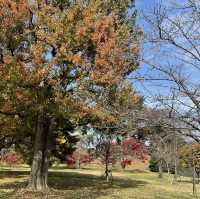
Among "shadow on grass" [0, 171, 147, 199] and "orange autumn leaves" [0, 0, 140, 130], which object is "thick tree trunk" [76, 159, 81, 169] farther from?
"orange autumn leaves" [0, 0, 140, 130]

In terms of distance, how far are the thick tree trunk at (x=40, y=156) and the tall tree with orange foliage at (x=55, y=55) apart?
25 centimetres

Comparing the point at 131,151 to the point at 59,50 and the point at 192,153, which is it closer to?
the point at 192,153

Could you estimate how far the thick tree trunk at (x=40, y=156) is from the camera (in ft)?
89.6

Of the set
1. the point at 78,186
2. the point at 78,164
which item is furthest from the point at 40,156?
the point at 78,164

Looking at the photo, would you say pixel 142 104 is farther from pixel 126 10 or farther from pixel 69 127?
pixel 69 127

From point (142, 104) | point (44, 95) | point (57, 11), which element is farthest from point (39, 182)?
point (142, 104)

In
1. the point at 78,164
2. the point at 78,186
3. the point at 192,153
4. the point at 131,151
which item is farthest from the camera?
the point at 78,164

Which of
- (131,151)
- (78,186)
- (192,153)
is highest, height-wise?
(131,151)

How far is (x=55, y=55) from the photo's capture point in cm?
2589

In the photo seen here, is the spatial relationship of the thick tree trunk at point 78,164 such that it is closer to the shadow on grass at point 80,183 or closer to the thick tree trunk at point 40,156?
the shadow on grass at point 80,183

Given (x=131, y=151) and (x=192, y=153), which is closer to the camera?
(x=192, y=153)

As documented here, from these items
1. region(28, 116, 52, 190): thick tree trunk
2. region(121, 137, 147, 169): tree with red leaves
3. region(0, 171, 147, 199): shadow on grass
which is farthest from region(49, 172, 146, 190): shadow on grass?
region(121, 137, 147, 169): tree with red leaves

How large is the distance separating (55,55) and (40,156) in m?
5.61

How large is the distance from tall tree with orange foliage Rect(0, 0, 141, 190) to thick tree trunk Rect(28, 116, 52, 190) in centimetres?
25
